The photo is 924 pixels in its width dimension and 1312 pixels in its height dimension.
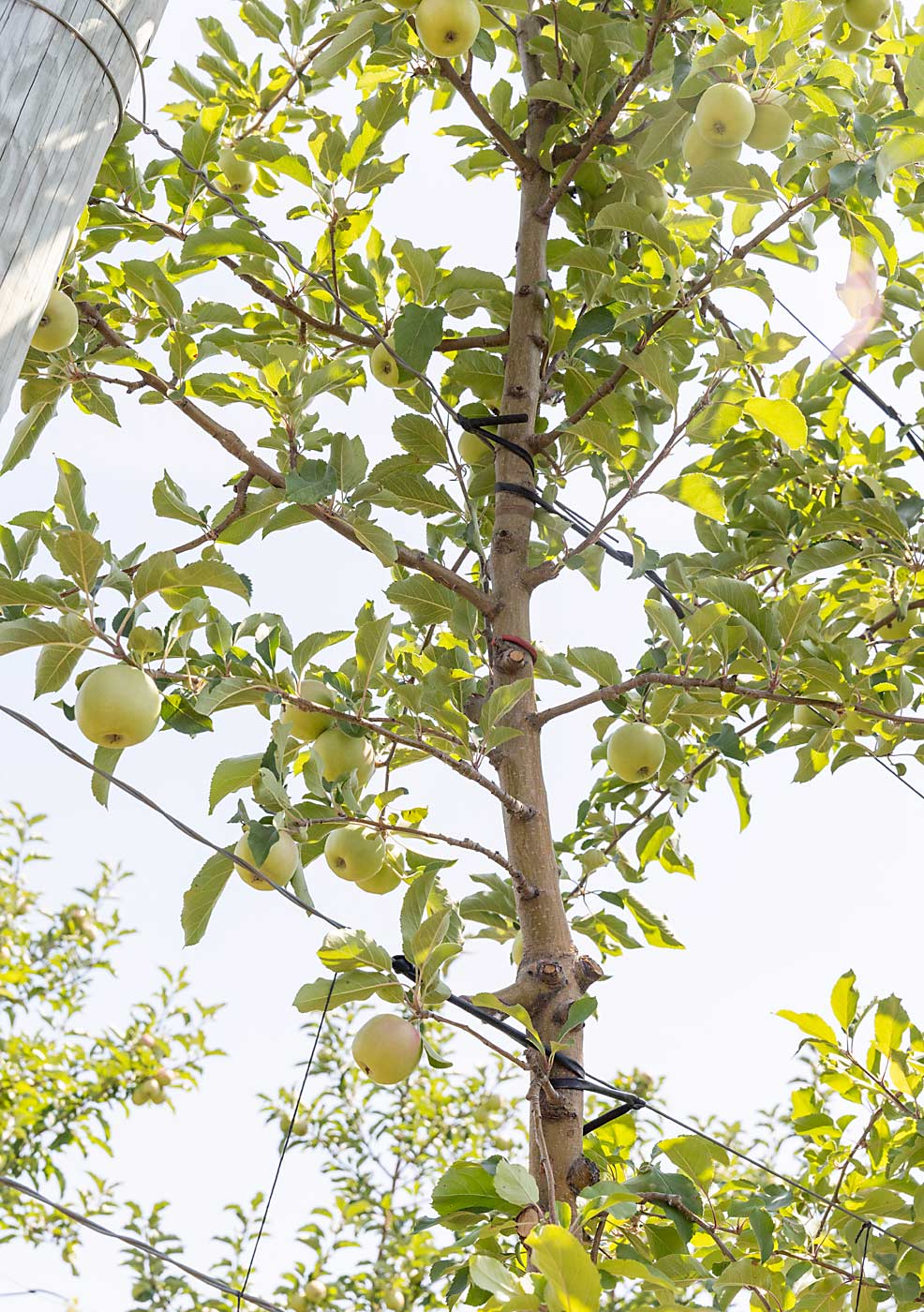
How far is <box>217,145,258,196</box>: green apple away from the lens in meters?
2.54

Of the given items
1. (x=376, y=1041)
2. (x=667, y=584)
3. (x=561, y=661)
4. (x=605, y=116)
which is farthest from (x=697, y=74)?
(x=376, y=1041)

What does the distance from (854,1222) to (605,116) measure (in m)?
2.00

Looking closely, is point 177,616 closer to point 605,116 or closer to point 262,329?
point 262,329

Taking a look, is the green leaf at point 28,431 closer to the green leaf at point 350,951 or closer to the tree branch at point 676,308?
the tree branch at point 676,308

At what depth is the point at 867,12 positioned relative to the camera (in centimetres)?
195

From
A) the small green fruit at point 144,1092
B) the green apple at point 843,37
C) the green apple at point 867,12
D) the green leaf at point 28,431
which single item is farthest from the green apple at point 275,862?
the small green fruit at point 144,1092

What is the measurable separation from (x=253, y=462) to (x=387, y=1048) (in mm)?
902

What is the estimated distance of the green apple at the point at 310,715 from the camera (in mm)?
1796

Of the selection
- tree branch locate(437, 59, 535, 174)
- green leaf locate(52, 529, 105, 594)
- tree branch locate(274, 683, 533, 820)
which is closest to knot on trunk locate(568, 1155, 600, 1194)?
tree branch locate(274, 683, 533, 820)

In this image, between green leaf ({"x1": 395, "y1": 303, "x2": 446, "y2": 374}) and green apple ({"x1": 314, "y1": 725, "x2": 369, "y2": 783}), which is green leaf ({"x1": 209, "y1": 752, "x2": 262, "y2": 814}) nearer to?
green apple ({"x1": 314, "y1": 725, "x2": 369, "y2": 783})

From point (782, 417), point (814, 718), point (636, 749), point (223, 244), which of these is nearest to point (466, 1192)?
point (636, 749)

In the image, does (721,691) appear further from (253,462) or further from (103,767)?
(103,767)

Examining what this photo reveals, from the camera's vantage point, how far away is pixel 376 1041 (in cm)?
151

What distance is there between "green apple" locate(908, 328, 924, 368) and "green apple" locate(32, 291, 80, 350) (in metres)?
1.56
